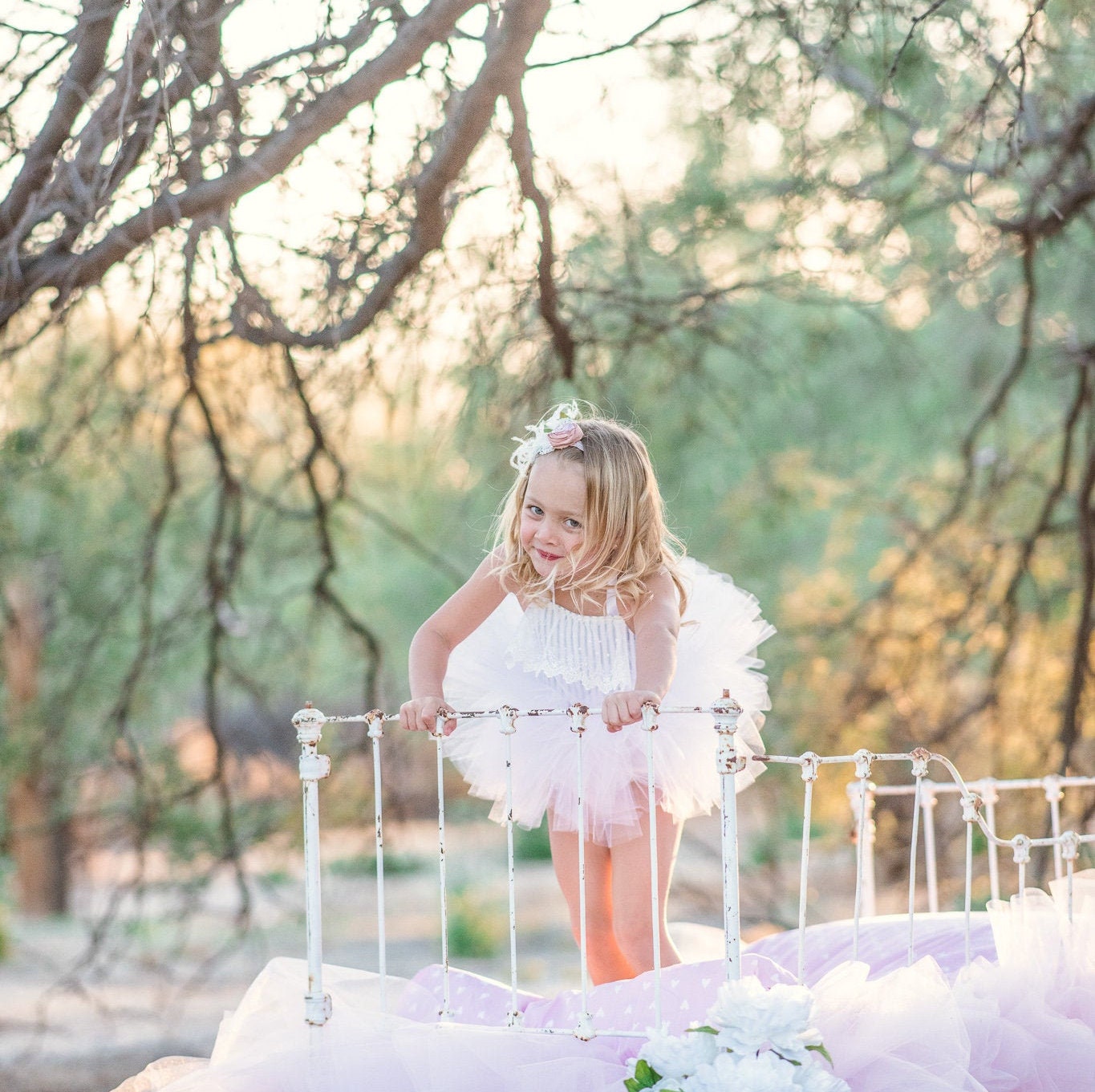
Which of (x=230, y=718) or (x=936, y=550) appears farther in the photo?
(x=230, y=718)

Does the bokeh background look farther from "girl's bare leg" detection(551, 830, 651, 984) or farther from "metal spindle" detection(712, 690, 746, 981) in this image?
"girl's bare leg" detection(551, 830, 651, 984)

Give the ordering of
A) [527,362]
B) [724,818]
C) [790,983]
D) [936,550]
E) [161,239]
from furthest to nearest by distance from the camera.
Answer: [936,550], [527,362], [161,239], [790,983], [724,818]

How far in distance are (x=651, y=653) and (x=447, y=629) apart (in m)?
0.37

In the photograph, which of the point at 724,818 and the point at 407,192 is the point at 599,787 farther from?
the point at 407,192

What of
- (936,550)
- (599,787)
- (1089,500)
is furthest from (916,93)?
(599,787)

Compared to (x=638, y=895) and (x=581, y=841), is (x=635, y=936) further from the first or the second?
(x=581, y=841)

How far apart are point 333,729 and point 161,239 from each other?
4.40 meters

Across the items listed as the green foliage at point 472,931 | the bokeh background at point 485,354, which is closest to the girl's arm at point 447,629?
the bokeh background at point 485,354

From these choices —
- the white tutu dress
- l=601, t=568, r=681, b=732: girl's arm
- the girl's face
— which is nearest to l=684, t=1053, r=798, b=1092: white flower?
l=601, t=568, r=681, b=732: girl's arm

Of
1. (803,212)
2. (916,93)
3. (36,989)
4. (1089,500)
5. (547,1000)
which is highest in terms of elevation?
(916,93)

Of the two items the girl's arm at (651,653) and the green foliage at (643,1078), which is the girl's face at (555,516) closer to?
the girl's arm at (651,653)

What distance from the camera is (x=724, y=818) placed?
195 centimetres

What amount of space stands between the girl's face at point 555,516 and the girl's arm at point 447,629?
97mm

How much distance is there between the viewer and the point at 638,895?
93.0 inches
